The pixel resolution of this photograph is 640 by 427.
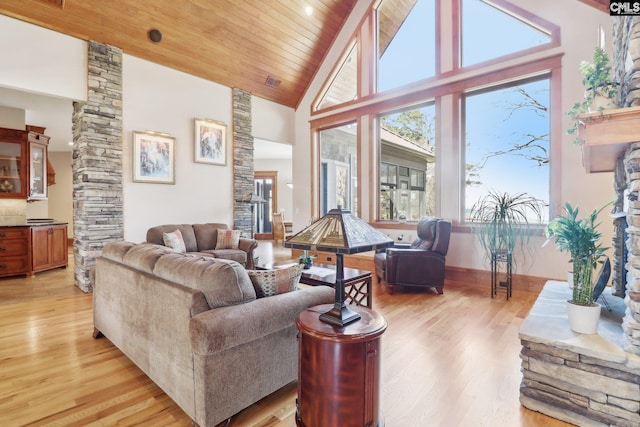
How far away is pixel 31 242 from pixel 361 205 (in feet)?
18.8

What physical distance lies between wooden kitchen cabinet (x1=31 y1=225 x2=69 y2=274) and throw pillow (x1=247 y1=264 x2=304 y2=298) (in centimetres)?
546

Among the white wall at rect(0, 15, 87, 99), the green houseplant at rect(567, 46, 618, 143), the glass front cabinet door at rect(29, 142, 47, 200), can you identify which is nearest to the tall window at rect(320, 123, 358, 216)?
the white wall at rect(0, 15, 87, 99)

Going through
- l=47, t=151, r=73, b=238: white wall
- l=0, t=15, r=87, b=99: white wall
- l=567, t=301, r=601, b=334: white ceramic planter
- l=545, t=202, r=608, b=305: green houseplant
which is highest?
l=0, t=15, r=87, b=99: white wall

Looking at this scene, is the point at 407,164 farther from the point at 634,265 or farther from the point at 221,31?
the point at 634,265

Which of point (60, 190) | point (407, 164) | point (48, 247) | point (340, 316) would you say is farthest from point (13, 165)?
point (407, 164)

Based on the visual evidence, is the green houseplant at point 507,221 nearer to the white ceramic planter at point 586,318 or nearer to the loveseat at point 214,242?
the white ceramic planter at point 586,318

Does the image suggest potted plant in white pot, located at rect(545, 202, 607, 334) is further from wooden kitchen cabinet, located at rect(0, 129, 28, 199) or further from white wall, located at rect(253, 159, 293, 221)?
white wall, located at rect(253, 159, 293, 221)

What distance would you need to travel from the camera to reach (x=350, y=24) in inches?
247

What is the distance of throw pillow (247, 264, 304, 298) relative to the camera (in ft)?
6.39

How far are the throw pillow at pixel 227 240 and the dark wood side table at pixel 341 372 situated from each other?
160 inches

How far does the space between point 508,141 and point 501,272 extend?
1952mm

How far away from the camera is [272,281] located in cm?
198

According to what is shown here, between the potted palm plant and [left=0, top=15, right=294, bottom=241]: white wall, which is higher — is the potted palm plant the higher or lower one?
the lower one

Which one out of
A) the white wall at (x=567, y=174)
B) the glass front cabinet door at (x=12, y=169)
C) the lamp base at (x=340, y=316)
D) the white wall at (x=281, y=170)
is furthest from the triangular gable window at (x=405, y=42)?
the glass front cabinet door at (x=12, y=169)
